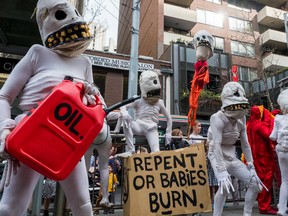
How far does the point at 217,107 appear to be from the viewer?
17.1m

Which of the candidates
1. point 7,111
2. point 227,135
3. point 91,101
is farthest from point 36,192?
point 227,135

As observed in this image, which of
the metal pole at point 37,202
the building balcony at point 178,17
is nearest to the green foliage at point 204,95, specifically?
the building balcony at point 178,17

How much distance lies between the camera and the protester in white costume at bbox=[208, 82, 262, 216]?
3650 mm

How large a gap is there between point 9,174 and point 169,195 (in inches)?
98.2

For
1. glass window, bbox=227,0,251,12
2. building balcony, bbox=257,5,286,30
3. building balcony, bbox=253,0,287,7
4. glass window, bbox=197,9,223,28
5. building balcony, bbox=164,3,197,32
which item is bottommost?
building balcony, bbox=164,3,197,32

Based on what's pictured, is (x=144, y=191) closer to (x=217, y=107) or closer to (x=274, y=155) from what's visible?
(x=274, y=155)

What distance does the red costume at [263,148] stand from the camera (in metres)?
5.25

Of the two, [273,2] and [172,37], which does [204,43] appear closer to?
[172,37]

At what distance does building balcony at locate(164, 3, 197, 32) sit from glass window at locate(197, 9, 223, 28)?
4.79ft

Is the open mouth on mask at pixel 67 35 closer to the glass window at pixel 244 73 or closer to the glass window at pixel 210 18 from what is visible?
the glass window at pixel 244 73

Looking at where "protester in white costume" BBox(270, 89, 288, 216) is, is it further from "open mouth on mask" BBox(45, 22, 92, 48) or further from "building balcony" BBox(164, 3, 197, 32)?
"building balcony" BBox(164, 3, 197, 32)

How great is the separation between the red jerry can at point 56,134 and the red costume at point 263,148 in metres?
4.61

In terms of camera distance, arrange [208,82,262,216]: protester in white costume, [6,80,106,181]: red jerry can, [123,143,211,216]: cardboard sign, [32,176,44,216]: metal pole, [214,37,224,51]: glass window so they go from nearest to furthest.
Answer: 1. [6,80,106,181]: red jerry can
2. [32,176,44,216]: metal pole
3. [123,143,211,216]: cardboard sign
4. [208,82,262,216]: protester in white costume
5. [214,37,224,51]: glass window

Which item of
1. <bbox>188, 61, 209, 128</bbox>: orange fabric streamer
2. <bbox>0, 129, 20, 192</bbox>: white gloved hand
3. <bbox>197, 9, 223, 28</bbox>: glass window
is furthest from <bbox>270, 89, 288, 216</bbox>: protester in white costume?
<bbox>197, 9, 223, 28</bbox>: glass window
